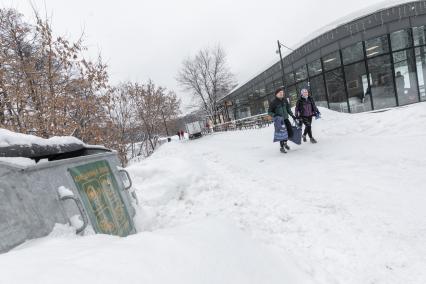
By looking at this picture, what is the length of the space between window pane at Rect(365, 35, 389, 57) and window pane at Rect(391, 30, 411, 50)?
369 millimetres

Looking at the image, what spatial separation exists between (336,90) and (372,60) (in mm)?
2994

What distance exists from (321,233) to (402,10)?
18825 mm

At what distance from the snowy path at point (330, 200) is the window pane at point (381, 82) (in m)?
10.8

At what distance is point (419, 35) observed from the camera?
16.5 m

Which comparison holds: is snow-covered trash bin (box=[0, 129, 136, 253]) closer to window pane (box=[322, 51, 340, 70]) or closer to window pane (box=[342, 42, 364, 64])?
window pane (box=[342, 42, 364, 64])

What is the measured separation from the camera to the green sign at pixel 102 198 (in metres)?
2.81

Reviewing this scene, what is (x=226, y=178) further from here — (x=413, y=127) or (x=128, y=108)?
(x=128, y=108)

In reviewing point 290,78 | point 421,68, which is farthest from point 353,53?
point 290,78

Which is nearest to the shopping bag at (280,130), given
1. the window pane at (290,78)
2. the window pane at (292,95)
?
the window pane at (292,95)

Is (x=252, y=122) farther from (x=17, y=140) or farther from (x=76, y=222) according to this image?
(x=17, y=140)

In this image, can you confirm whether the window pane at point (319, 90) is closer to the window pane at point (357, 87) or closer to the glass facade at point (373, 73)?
the glass facade at point (373, 73)

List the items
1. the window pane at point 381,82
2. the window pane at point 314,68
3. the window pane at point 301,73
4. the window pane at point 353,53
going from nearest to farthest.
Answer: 1. the window pane at point 381,82
2. the window pane at point 353,53
3. the window pane at point 314,68
4. the window pane at point 301,73

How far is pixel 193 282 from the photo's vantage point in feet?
5.66

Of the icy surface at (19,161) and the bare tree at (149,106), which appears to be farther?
the bare tree at (149,106)
